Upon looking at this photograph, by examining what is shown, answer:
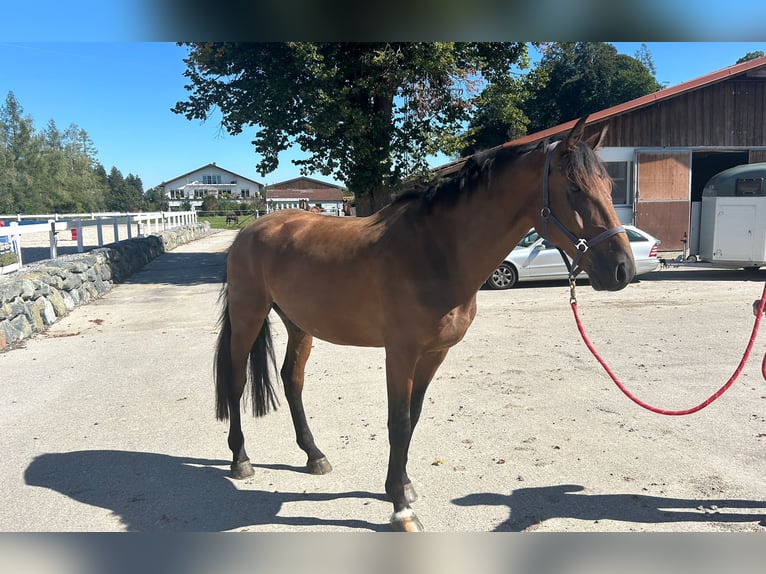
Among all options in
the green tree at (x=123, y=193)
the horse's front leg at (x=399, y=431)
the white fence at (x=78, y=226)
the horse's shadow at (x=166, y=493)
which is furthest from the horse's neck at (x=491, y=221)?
the green tree at (x=123, y=193)

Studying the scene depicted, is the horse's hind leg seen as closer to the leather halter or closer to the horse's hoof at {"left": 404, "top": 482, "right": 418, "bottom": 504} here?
the horse's hoof at {"left": 404, "top": 482, "right": 418, "bottom": 504}

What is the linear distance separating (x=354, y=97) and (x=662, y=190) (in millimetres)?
11027

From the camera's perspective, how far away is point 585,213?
241 centimetres

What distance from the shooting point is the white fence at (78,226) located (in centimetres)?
997

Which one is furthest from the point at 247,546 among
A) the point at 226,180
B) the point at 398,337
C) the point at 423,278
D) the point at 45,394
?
the point at 226,180

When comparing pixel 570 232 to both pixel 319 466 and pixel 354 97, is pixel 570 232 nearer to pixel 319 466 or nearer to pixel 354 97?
pixel 319 466

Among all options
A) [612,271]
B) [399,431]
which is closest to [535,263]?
[399,431]

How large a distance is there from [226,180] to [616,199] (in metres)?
83.4

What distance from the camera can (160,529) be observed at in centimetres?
289

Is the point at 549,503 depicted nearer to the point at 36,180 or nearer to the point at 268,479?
the point at 268,479

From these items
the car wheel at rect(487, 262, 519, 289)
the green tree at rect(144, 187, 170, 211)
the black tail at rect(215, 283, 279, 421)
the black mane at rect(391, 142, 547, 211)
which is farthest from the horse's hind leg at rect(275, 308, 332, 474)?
the green tree at rect(144, 187, 170, 211)

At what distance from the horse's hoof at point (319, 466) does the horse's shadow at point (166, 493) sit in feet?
0.33

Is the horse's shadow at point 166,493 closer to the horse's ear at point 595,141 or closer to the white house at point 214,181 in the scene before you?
the horse's ear at point 595,141

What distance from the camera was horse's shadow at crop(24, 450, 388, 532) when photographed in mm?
2992
